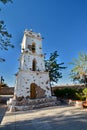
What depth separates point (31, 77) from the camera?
57.3 feet

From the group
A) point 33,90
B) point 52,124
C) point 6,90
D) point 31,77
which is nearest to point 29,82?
point 31,77

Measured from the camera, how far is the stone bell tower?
16422 millimetres

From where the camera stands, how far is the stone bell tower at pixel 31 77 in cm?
1642

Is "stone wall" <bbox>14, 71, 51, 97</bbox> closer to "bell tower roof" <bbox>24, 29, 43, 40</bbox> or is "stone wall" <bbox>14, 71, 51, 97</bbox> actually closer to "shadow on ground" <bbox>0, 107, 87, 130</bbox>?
"bell tower roof" <bbox>24, 29, 43, 40</bbox>

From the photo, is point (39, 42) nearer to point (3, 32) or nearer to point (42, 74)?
point (42, 74)

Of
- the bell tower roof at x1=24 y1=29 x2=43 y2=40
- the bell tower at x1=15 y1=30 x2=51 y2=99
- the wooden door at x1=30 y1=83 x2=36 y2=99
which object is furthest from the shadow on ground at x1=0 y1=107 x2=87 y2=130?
the bell tower roof at x1=24 y1=29 x2=43 y2=40

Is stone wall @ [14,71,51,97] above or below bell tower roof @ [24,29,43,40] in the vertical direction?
below

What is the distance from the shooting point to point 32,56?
730 inches

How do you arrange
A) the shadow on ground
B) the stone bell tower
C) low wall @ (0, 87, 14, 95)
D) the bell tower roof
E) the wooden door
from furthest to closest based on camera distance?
1. low wall @ (0, 87, 14, 95)
2. the bell tower roof
3. the wooden door
4. the stone bell tower
5. the shadow on ground

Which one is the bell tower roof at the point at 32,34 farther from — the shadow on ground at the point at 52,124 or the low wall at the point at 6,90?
the low wall at the point at 6,90

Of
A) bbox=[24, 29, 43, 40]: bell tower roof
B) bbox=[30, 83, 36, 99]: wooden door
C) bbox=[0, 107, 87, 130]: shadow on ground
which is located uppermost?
bbox=[24, 29, 43, 40]: bell tower roof

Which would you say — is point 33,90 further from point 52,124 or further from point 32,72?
point 52,124

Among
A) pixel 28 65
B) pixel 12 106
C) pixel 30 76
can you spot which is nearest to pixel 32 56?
pixel 28 65

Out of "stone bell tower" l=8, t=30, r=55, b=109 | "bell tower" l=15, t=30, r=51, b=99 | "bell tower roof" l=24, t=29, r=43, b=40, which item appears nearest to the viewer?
"stone bell tower" l=8, t=30, r=55, b=109
